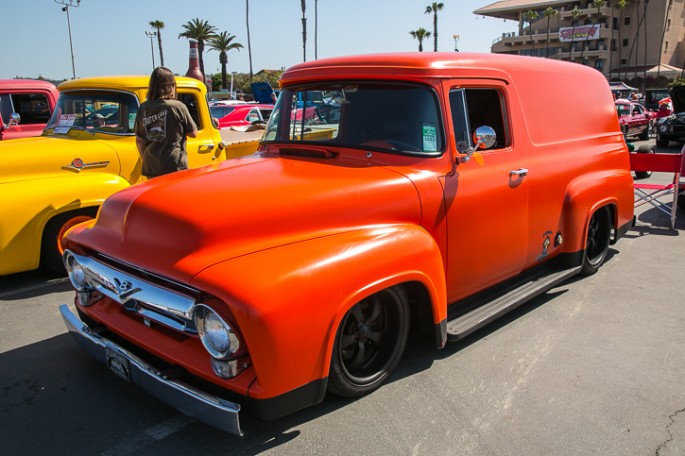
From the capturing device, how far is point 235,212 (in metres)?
2.82

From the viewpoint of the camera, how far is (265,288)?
7.97 feet

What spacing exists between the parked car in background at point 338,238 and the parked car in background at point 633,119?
16.6m

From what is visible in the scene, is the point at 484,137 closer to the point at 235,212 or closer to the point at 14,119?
the point at 235,212

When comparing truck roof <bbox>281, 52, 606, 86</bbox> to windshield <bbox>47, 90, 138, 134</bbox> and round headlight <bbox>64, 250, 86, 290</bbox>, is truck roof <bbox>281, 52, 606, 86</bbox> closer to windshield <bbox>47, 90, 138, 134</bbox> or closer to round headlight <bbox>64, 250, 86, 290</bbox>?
round headlight <bbox>64, 250, 86, 290</bbox>

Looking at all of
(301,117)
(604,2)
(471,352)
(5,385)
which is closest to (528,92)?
(301,117)

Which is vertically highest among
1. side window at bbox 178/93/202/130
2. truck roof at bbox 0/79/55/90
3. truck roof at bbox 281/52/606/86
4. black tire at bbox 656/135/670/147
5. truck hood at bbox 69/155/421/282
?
truck roof at bbox 0/79/55/90

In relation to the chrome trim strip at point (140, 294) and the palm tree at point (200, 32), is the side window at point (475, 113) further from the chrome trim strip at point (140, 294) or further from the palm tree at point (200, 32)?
the palm tree at point (200, 32)

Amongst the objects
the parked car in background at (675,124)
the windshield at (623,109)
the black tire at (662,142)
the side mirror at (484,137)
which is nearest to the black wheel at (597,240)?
the side mirror at (484,137)

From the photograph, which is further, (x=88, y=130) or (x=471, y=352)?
(x=88, y=130)

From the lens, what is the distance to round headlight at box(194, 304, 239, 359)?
2414mm

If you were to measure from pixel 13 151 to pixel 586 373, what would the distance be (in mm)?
5410

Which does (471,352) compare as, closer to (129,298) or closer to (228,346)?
(228,346)

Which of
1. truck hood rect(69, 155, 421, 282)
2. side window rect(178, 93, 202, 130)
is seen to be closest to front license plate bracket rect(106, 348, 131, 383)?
truck hood rect(69, 155, 421, 282)

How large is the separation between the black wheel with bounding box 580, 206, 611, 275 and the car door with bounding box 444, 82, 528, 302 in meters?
1.62
